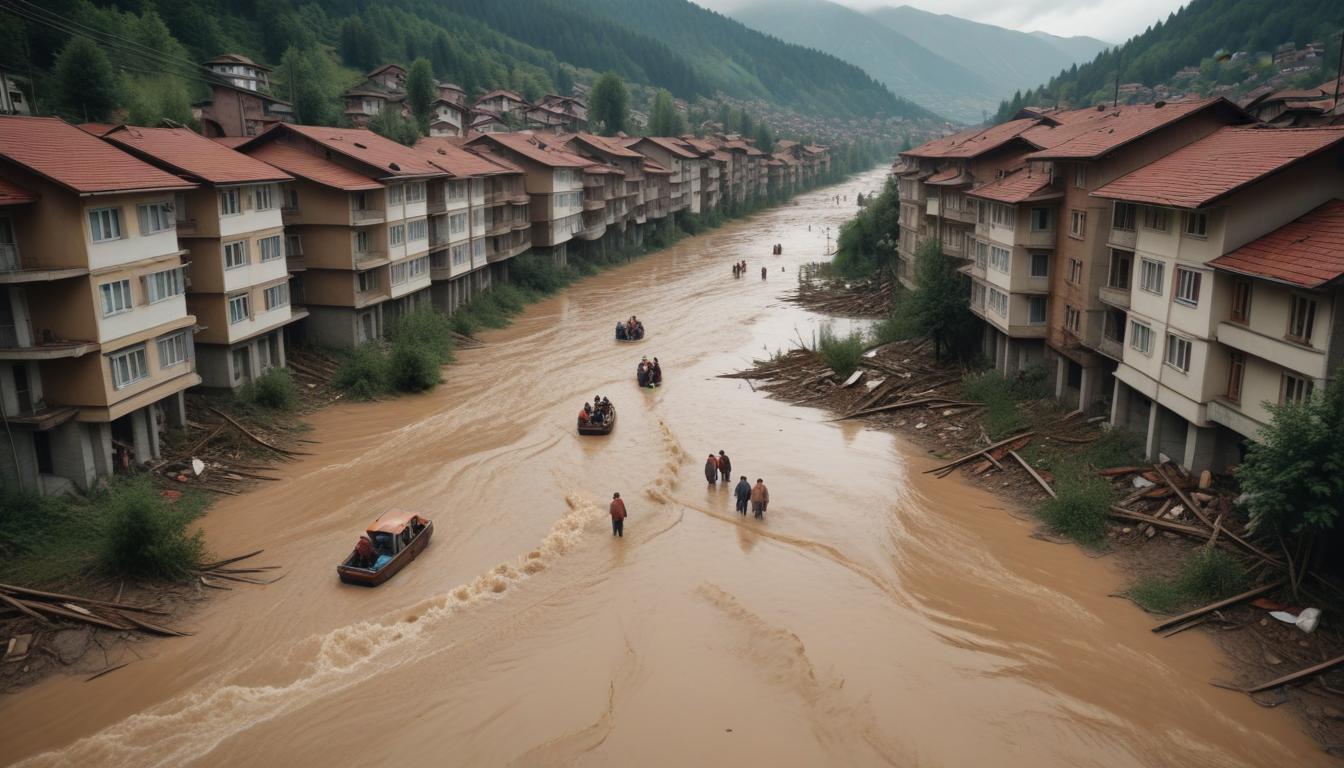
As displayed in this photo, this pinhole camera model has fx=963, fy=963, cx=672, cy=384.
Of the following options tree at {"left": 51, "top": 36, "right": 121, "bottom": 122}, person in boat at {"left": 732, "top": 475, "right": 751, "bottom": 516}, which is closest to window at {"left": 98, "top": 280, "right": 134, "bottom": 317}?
person in boat at {"left": 732, "top": 475, "right": 751, "bottom": 516}

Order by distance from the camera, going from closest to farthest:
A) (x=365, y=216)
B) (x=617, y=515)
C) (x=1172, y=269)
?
(x=1172, y=269)
(x=617, y=515)
(x=365, y=216)

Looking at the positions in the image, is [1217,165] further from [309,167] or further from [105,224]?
[309,167]

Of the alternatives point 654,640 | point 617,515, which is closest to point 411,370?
point 617,515

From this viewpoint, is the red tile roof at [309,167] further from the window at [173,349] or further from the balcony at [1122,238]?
the balcony at [1122,238]

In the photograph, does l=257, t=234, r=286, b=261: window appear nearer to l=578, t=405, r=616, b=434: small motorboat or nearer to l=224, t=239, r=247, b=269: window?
l=224, t=239, r=247, b=269: window

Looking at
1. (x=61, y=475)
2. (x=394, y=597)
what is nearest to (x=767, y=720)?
(x=394, y=597)

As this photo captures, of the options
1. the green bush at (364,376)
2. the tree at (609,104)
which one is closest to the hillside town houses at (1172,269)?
the green bush at (364,376)
